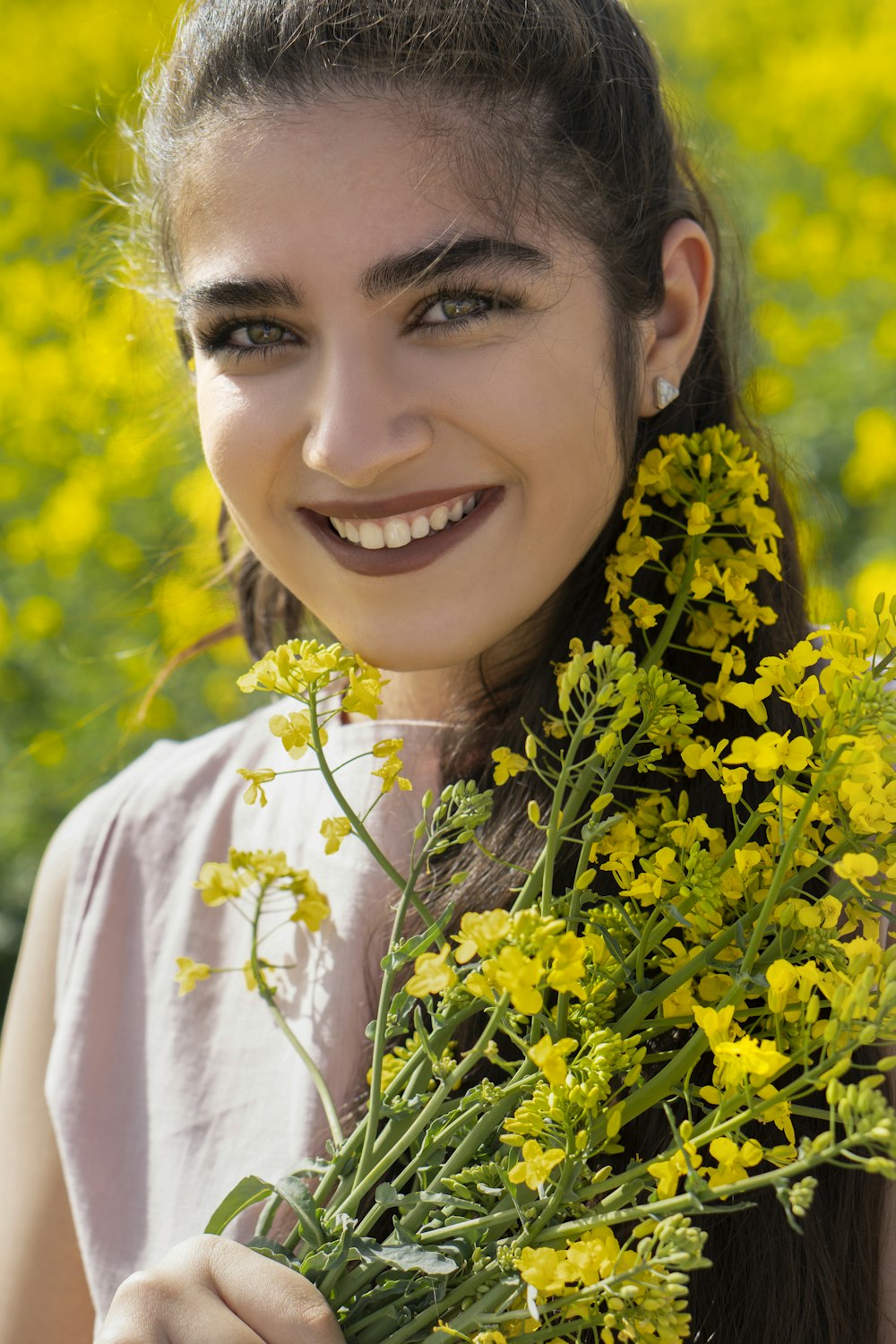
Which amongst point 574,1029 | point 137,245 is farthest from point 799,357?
point 574,1029

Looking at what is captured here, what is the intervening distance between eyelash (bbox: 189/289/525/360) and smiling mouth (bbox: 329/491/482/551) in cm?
13

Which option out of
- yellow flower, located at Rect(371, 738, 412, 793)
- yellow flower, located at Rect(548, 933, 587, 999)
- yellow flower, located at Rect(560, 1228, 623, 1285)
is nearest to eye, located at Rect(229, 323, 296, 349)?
yellow flower, located at Rect(371, 738, 412, 793)

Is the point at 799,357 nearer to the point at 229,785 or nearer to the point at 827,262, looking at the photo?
the point at 827,262

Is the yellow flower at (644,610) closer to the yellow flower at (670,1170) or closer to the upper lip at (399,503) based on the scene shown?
the upper lip at (399,503)

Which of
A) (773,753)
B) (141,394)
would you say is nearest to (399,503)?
(773,753)

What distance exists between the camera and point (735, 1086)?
674 millimetres

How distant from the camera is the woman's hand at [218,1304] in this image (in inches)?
31.9

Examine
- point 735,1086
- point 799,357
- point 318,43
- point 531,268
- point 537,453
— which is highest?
point 799,357

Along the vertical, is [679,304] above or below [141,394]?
below

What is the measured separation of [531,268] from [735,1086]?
653 millimetres

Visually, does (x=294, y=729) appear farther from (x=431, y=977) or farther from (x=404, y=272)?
(x=404, y=272)

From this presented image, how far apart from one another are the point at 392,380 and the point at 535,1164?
58 cm

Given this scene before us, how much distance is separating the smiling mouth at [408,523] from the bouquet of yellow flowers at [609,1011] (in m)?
0.25

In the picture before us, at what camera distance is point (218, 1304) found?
871 millimetres
